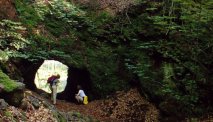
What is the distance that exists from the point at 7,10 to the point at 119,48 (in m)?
5.51

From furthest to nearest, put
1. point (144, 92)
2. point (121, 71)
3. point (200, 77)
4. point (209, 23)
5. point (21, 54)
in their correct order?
point (121, 71) < point (144, 92) < point (21, 54) < point (200, 77) < point (209, 23)

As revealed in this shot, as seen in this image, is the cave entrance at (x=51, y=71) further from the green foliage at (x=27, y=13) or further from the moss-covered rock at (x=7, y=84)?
the moss-covered rock at (x=7, y=84)

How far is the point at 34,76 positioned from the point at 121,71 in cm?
421

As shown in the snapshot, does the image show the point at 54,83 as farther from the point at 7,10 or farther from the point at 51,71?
the point at 51,71

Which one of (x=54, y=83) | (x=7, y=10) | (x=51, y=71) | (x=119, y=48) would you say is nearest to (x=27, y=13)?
(x=7, y=10)

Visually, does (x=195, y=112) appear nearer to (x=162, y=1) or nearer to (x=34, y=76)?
(x=162, y=1)

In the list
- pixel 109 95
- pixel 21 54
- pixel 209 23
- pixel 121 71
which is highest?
pixel 209 23

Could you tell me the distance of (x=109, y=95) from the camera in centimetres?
1519

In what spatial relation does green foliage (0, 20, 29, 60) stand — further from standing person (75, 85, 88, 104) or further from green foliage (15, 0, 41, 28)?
standing person (75, 85, 88, 104)

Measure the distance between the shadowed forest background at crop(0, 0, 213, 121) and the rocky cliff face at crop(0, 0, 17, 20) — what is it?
4 cm

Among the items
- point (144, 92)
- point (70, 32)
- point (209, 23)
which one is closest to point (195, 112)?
point (144, 92)

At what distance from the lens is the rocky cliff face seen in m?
13.3

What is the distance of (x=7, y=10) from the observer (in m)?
13.7

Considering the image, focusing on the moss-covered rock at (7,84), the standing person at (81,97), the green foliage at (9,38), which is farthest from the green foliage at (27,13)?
the moss-covered rock at (7,84)
